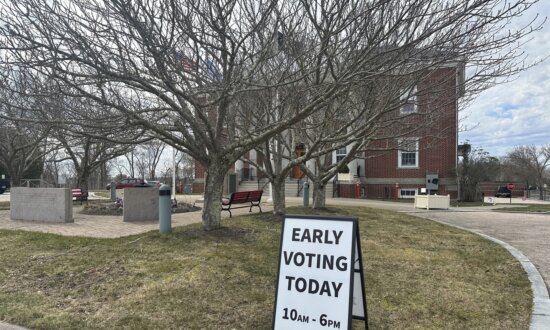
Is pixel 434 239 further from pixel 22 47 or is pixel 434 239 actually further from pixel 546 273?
pixel 22 47

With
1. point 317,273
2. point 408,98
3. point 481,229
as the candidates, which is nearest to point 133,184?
point 481,229

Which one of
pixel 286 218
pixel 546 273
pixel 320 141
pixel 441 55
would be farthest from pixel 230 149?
pixel 546 273

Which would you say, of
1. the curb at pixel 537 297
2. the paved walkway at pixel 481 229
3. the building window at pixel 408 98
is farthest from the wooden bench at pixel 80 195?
the curb at pixel 537 297

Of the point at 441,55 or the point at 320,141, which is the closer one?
the point at 441,55

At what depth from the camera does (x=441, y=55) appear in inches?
324

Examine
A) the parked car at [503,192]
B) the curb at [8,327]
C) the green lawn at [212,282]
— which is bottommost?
the curb at [8,327]

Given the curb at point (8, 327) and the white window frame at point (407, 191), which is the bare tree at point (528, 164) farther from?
the curb at point (8, 327)

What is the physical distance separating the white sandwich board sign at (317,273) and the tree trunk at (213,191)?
5.20 meters

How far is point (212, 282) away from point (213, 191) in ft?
11.1

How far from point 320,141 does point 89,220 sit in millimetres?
7116

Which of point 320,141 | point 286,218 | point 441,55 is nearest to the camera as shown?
point 286,218

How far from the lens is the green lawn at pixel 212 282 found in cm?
495

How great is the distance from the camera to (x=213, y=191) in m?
9.38

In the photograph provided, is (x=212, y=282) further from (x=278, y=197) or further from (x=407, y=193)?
(x=407, y=193)
